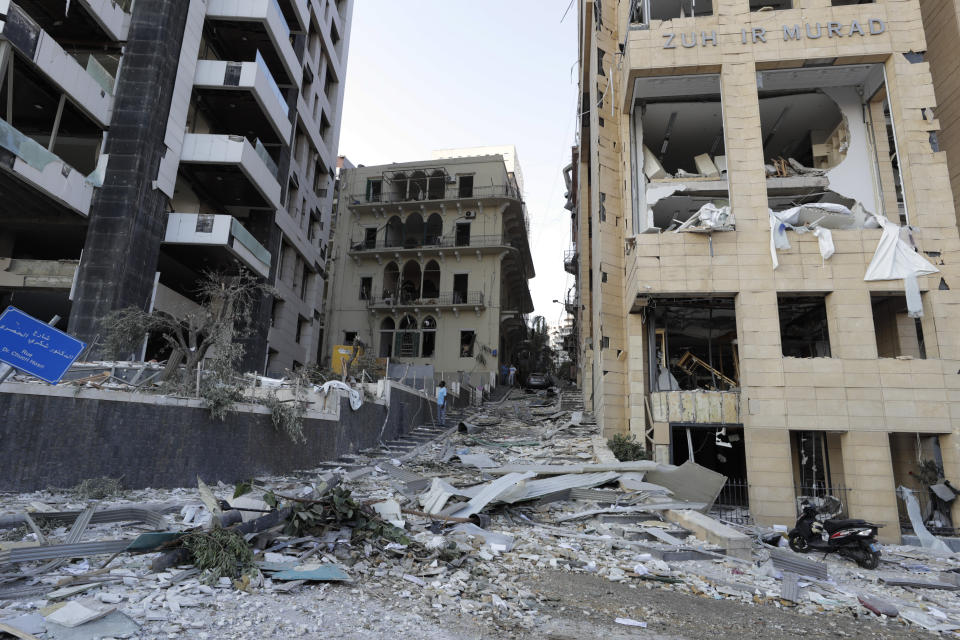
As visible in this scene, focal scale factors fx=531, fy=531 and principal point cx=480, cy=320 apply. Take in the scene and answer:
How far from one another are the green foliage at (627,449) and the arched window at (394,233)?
28989mm

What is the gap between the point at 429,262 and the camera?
133 feet

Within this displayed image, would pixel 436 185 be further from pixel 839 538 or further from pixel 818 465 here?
pixel 839 538

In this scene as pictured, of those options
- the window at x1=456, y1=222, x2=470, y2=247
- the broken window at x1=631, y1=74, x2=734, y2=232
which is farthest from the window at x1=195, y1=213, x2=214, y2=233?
the window at x1=456, y1=222, x2=470, y2=247

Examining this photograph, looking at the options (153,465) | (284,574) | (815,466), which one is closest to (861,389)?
(815,466)

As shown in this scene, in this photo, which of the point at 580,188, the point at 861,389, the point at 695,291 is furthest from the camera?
the point at 580,188

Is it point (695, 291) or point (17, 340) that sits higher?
point (695, 291)

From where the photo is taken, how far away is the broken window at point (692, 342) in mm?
16828

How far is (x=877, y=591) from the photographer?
285 inches

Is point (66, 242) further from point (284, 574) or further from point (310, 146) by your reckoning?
point (284, 574)

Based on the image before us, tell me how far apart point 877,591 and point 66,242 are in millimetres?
25467

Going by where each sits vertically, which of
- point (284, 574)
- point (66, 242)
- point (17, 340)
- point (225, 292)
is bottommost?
point (284, 574)

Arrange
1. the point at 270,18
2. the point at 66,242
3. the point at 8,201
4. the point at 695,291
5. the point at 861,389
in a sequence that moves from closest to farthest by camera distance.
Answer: the point at 861,389
the point at 695,291
the point at 8,201
the point at 66,242
the point at 270,18

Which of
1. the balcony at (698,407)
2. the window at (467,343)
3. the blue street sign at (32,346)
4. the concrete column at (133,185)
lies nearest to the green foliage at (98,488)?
the blue street sign at (32,346)

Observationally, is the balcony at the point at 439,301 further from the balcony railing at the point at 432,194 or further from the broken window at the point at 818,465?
the broken window at the point at 818,465
